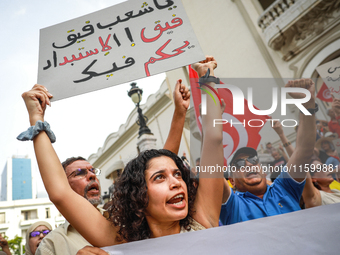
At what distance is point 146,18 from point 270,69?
6338 millimetres

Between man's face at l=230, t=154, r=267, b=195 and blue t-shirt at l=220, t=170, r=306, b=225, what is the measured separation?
0.12 meters

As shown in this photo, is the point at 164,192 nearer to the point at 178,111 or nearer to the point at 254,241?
the point at 254,241

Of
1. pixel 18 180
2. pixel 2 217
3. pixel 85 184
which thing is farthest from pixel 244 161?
pixel 18 180

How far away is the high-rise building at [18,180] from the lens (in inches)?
2972

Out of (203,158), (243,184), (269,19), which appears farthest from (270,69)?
(203,158)

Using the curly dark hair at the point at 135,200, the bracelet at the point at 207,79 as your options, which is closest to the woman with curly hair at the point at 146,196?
the curly dark hair at the point at 135,200

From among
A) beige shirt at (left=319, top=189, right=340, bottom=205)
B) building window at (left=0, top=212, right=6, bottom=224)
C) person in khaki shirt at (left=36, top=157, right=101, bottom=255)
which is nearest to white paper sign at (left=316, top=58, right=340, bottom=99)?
beige shirt at (left=319, top=189, right=340, bottom=205)

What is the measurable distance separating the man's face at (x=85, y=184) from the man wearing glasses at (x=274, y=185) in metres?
0.96

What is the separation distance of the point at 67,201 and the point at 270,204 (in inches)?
48.2

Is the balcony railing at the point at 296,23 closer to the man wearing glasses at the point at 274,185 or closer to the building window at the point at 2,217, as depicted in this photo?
the man wearing glasses at the point at 274,185

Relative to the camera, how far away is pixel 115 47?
6.25 ft

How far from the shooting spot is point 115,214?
1350 millimetres

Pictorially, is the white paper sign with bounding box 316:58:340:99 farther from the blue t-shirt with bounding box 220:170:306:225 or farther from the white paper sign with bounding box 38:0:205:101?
the white paper sign with bounding box 38:0:205:101

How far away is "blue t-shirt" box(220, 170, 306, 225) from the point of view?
5.35 feet
